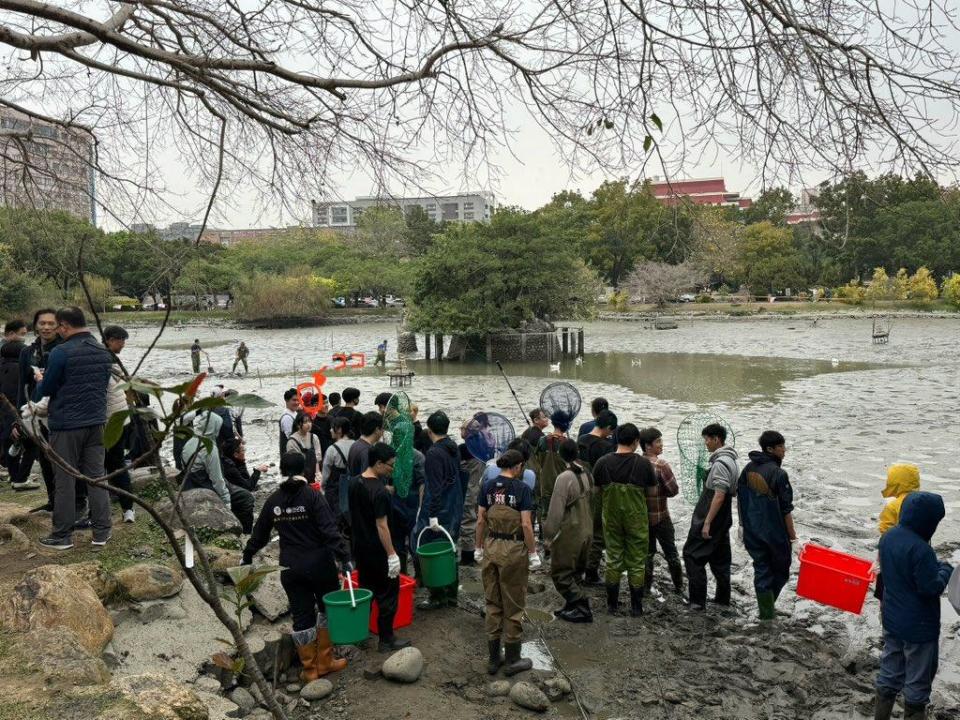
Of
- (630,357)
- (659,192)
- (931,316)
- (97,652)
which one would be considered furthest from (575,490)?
(931,316)

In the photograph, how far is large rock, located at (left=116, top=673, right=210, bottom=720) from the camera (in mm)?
3467

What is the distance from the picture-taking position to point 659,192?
5719 mm

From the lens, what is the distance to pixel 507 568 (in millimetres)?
4910

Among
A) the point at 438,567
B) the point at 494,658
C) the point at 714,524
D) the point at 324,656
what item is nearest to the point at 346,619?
the point at 324,656

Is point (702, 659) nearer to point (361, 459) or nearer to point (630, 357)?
point (361, 459)

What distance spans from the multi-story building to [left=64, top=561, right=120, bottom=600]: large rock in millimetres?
3125

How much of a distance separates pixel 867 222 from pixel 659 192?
53.3 meters

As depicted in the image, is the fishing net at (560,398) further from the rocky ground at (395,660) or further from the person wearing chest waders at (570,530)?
the rocky ground at (395,660)

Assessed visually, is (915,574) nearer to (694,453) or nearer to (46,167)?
(694,453)

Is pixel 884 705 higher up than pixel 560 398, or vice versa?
pixel 560 398

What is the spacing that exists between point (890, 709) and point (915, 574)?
90 cm

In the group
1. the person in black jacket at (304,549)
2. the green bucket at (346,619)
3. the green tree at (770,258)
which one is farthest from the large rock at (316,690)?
the green tree at (770,258)

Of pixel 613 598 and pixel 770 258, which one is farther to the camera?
pixel 770 258

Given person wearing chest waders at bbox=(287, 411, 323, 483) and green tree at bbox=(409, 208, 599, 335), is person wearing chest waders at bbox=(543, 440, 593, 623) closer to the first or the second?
person wearing chest waders at bbox=(287, 411, 323, 483)
